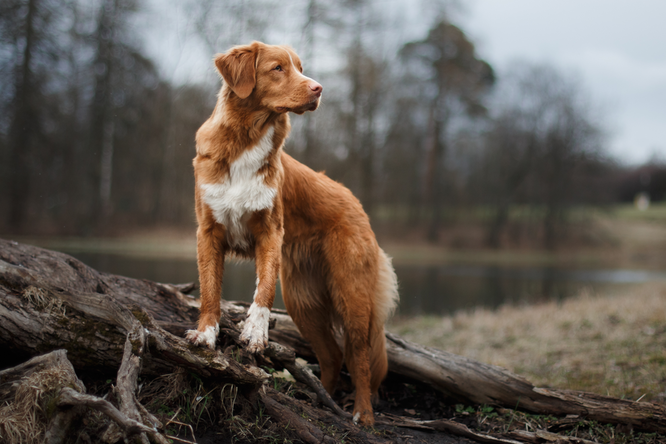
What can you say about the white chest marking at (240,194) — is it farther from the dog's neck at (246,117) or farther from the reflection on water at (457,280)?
the reflection on water at (457,280)

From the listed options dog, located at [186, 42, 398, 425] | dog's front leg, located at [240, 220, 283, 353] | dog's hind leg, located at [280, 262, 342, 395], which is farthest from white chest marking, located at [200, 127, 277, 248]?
dog's hind leg, located at [280, 262, 342, 395]

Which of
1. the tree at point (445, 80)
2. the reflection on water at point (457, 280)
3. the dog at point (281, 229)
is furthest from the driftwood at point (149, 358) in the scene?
the tree at point (445, 80)

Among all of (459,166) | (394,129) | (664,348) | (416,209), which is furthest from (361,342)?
(459,166)

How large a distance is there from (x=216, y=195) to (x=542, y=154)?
2615 cm

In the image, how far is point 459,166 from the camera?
24.5 meters

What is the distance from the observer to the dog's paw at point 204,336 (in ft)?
8.75

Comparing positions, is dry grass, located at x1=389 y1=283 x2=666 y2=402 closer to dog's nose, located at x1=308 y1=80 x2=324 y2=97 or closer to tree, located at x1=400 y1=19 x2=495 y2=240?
dog's nose, located at x1=308 y1=80 x2=324 y2=97

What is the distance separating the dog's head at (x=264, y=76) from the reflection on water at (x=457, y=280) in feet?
12.3

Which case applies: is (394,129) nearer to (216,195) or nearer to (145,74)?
(145,74)

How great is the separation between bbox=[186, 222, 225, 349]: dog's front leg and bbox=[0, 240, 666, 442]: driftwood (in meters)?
0.17

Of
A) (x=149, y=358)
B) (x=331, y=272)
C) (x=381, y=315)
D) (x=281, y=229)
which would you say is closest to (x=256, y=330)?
(x=149, y=358)

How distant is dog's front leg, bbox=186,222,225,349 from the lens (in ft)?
9.22

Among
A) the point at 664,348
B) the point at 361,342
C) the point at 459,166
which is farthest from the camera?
the point at 459,166

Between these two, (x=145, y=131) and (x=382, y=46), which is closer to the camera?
(x=145, y=131)
